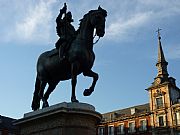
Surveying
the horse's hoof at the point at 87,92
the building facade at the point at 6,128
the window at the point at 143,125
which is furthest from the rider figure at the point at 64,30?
the window at the point at 143,125

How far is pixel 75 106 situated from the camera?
9.16m

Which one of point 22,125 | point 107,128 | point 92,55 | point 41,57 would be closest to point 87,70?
point 92,55

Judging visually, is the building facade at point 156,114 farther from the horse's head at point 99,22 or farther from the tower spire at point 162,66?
the horse's head at point 99,22

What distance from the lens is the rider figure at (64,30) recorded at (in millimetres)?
10098

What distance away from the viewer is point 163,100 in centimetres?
5622

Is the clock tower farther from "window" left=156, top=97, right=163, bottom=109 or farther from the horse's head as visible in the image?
the horse's head

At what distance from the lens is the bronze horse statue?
32.0 feet

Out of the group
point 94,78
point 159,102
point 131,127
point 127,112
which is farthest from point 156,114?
→ point 94,78

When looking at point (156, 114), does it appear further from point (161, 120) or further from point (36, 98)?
point (36, 98)

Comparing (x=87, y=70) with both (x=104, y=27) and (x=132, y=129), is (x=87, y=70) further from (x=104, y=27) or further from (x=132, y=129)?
(x=132, y=129)

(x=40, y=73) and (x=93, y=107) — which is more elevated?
(x=40, y=73)

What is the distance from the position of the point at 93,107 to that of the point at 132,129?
166 feet

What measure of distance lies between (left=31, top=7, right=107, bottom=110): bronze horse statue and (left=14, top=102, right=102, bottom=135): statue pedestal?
0.56m

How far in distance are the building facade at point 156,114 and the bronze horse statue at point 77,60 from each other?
45.5m
